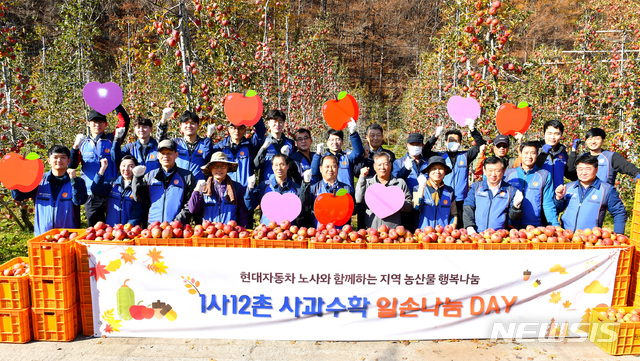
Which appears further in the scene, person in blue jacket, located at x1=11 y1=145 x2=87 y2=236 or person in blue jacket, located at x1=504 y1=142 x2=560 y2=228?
person in blue jacket, located at x1=504 y1=142 x2=560 y2=228

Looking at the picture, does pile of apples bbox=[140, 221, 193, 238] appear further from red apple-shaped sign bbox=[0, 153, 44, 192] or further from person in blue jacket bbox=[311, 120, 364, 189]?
person in blue jacket bbox=[311, 120, 364, 189]

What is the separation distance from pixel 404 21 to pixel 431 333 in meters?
47.4

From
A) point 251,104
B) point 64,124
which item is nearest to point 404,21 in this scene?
point 64,124

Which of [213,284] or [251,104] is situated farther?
[251,104]

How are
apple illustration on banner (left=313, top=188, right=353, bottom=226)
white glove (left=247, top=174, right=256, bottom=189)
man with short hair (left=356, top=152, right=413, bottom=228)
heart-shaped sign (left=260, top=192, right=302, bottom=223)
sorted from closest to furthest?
1. apple illustration on banner (left=313, top=188, right=353, bottom=226)
2. heart-shaped sign (left=260, top=192, right=302, bottom=223)
3. white glove (left=247, top=174, right=256, bottom=189)
4. man with short hair (left=356, top=152, right=413, bottom=228)

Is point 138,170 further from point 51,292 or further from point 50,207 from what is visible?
point 51,292

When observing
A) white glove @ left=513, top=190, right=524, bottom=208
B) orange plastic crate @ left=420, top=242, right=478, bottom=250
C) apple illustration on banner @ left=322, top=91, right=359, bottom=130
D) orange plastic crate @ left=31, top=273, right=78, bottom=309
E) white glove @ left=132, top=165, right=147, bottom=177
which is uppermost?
apple illustration on banner @ left=322, top=91, right=359, bottom=130

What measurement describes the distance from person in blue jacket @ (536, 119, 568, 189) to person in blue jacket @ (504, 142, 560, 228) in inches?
17.2

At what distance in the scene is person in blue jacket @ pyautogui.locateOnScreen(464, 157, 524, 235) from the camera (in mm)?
4488

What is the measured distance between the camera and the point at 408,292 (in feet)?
12.6

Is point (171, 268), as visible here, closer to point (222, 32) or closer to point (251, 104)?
point (251, 104)

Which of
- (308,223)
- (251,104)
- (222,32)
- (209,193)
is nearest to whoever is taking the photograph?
(209,193)

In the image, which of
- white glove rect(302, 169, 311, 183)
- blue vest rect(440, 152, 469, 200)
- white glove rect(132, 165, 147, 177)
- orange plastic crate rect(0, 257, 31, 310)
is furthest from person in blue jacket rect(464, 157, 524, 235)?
orange plastic crate rect(0, 257, 31, 310)

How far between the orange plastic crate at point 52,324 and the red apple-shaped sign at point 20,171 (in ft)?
4.45
